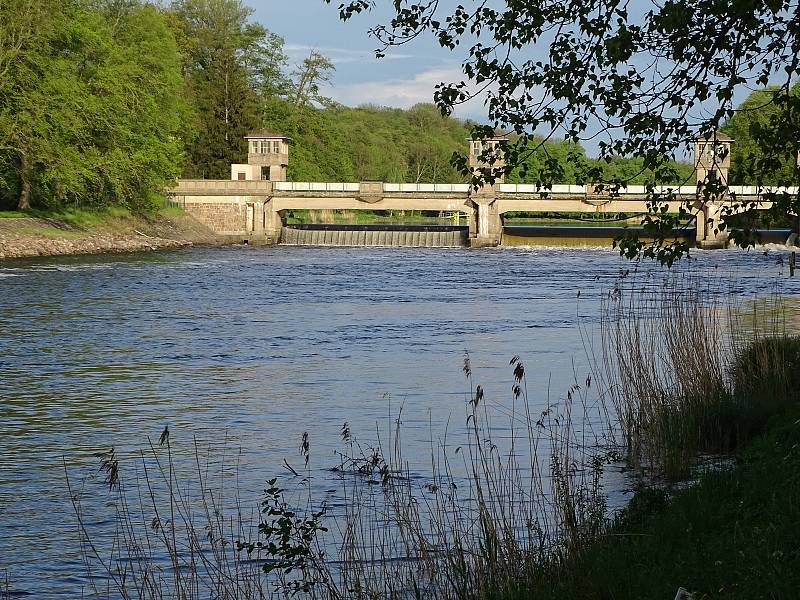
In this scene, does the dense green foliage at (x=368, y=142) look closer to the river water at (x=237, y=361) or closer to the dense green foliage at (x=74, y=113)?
the dense green foliage at (x=74, y=113)

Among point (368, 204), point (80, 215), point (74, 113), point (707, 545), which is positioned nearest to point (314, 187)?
point (368, 204)

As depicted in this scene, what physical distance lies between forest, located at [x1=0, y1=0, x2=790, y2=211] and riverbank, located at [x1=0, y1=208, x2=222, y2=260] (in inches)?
42.5

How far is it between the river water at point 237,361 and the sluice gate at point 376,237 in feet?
75.5

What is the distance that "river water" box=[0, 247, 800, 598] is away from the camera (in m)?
11.4

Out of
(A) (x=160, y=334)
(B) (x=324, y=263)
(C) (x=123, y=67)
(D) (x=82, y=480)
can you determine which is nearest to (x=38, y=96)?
(C) (x=123, y=67)

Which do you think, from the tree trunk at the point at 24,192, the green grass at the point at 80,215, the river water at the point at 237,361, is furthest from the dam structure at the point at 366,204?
the river water at the point at 237,361

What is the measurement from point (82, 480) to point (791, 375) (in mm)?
7106

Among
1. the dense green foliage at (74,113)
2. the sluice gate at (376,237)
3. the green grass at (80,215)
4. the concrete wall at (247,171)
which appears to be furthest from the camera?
the concrete wall at (247,171)

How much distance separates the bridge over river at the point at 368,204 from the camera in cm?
6725

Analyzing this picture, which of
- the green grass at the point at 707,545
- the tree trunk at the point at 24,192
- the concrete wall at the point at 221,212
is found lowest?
the green grass at the point at 707,545

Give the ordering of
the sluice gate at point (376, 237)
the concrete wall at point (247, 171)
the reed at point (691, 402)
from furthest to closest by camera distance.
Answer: the concrete wall at point (247, 171)
the sluice gate at point (376, 237)
the reed at point (691, 402)

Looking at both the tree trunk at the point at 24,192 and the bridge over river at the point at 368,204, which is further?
the bridge over river at the point at 368,204

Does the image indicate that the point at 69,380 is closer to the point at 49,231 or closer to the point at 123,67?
the point at 49,231

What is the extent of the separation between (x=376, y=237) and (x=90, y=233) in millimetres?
17035
